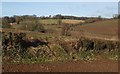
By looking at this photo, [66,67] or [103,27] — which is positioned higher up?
[103,27]

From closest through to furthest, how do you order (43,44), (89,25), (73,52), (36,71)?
(36,71)
(73,52)
(43,44)
(89,25)

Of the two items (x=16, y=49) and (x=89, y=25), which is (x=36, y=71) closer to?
(x=16, y=49)

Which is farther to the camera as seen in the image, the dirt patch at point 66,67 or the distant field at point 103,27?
the distant field at point 103,27

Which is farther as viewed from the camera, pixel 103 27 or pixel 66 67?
pixel 103 27

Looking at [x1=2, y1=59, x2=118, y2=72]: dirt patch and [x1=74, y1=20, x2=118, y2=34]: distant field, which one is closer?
[x1=2, y1=59, x2=118, y2=72]: dirt patch

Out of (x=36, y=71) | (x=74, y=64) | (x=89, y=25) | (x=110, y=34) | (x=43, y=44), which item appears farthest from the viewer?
(x=89, y=25)

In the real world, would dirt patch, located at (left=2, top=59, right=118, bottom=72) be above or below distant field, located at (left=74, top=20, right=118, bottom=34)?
below

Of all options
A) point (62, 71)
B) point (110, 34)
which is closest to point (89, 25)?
point (110, 34)

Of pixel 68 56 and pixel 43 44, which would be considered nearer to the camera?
pixel 68 56

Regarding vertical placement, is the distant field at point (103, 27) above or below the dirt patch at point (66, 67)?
above

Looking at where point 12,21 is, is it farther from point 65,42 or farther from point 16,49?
point 16,49

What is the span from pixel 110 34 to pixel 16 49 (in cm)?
1372

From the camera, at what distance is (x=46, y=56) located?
14508 millimetres

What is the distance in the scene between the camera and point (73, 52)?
15508 millimetres
